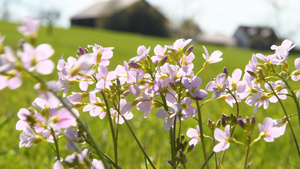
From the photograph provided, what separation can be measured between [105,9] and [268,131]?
3897cm

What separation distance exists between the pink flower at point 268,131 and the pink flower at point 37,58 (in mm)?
407

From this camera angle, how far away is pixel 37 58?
1.69ft

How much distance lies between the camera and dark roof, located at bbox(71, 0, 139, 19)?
3759 centimetres

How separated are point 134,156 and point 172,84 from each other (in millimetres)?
1374

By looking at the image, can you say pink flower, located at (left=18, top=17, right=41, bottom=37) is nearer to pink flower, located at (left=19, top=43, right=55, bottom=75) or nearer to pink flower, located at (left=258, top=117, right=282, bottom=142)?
pink flower, located at (left=19, top=43, right=55, bottom=75)

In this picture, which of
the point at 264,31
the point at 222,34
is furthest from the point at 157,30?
the point at 222,34

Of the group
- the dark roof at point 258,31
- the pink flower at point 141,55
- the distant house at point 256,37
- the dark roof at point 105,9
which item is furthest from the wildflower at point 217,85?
the dark roof at point 258,31

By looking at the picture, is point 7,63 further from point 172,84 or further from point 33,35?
point 172,84

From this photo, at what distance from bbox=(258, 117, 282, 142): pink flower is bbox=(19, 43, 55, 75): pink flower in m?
0.41

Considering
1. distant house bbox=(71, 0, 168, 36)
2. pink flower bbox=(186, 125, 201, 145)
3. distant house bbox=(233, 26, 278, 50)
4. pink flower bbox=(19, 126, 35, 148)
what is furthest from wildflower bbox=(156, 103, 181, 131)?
distant house bbox=(233, 26, 278, 50)

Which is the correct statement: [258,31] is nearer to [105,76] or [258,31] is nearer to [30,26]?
[105,76]

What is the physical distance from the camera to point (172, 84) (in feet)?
2.35

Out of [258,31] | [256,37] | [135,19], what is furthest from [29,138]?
[258,31]

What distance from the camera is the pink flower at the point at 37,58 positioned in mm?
501
